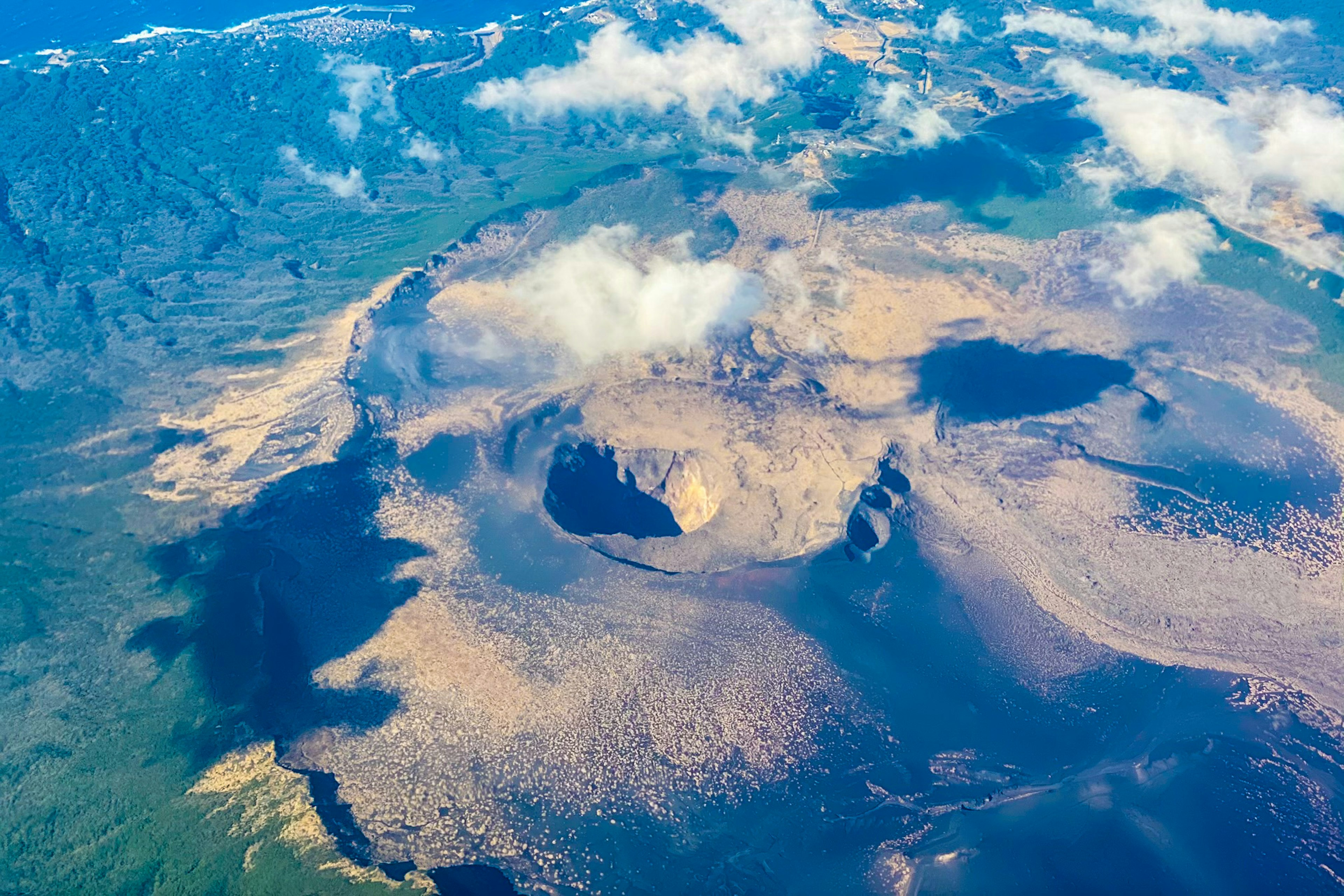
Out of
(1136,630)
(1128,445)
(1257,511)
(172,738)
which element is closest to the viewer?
(172,738)

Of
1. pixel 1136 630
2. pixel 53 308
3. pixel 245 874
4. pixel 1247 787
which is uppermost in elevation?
pixel 53 308

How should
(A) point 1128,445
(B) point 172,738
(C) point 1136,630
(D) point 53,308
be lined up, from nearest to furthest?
(B) point 172,738
(C) point 1136,630
(A) point 1128,445
(D) point 53,308

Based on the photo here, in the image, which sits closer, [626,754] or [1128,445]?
[626,754]

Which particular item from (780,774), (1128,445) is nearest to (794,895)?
(780,774)

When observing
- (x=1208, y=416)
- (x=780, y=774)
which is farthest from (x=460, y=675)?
(x=1208, y=416)

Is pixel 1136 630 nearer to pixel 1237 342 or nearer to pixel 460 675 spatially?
pixel 1237 342

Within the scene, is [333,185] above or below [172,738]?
above

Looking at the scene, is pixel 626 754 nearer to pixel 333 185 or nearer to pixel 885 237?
pixel 885 237

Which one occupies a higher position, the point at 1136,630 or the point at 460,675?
the point at 460,675

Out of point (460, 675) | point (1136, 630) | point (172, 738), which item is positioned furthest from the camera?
point (1136, 630)
